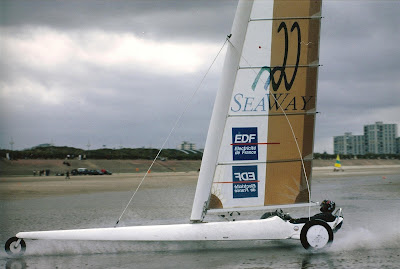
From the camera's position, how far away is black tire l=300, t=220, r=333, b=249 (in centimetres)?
977

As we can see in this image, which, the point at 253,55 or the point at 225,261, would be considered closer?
the point at 225,261

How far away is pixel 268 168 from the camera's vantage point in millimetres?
10336

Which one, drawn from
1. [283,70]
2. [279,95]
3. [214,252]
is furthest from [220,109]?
[214,252]

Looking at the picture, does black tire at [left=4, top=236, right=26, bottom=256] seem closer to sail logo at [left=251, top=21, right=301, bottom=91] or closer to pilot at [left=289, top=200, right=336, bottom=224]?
pilot at [left=289, top=200, right=336, bottom=224]

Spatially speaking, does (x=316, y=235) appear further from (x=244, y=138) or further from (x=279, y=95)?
(x=279, y=95)

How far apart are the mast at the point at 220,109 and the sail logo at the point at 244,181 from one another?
47cm

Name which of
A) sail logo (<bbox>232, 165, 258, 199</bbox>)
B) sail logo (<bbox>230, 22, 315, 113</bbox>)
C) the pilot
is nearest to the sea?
the pilot

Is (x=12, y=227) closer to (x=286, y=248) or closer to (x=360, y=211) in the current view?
(x=286, y=248)

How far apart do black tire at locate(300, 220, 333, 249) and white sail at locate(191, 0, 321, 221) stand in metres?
0.85

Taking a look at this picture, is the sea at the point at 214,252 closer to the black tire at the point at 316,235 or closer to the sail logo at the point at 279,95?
the black tire at the point at 316,235

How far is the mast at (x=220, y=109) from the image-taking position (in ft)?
31.9

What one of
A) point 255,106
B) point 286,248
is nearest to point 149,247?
point 286,248

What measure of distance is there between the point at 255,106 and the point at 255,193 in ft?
5.56

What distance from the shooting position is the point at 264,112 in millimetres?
10219
